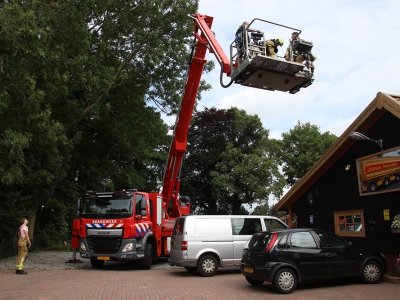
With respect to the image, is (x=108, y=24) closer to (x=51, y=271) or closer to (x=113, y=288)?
(x=51, y=271)

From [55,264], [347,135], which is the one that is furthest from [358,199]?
[55,264]

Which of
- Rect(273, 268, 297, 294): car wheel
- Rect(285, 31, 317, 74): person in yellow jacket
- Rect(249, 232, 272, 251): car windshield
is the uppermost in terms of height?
Rect(285, 31, 317, 74): person in yellow jacket

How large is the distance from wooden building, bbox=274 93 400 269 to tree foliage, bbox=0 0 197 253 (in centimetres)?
1021

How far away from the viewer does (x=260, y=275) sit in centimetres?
1142

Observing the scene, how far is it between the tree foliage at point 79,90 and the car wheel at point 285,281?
8.66m

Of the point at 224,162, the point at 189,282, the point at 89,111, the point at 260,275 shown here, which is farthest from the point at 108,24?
the point at 224,162

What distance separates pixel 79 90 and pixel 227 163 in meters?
23.6

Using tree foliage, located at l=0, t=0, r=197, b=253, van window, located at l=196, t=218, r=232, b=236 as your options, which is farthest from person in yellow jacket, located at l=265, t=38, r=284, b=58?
tree foliage, located at l=0, t=0, r=197, b=253

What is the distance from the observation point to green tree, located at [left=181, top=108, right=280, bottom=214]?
142 feet

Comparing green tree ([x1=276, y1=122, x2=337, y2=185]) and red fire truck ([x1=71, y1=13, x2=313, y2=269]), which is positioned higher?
green tree ([x1=276, y1=122, x2=337, y2=185])

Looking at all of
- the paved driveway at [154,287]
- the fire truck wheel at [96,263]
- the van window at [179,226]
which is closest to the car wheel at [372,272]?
the paved driveway at [154,287]

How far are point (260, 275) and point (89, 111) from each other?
566 inches

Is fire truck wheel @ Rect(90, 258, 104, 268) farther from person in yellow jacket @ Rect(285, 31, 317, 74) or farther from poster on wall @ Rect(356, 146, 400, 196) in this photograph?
person in yellow jacket @ Rect(285, 31, 317, 74)

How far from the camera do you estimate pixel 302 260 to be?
11.5 m
